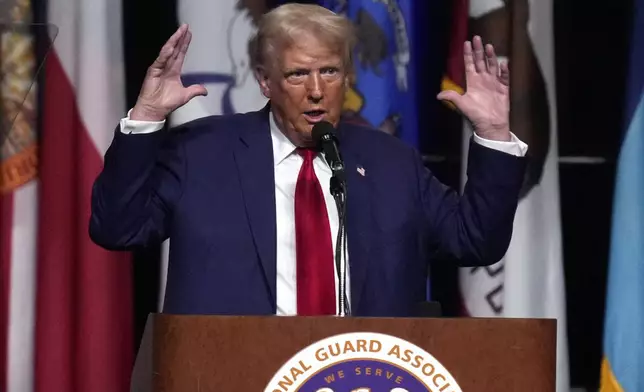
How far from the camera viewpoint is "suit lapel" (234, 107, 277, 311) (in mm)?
1910

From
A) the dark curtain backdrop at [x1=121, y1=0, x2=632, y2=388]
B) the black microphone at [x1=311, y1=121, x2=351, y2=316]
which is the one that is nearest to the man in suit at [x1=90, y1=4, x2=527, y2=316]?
the black microphone at [x1=311, y1=121, x2=351, y2=316]

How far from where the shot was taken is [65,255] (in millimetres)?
2447

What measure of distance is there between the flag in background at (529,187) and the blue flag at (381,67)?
129 millimetres

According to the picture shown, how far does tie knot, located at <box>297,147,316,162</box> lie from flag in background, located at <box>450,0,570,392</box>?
62 cm

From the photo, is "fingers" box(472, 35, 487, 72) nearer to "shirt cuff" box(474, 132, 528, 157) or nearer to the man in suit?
the man in suit

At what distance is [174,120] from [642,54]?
1.11m

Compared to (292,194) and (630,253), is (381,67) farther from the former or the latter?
(630,253)

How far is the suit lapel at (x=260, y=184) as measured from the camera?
191cm

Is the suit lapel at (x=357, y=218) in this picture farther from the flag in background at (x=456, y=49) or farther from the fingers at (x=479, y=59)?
the flag in background at (x=456, y=49)

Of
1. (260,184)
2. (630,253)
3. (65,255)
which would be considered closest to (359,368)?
(260,184)

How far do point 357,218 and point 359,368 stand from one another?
26.9 inches

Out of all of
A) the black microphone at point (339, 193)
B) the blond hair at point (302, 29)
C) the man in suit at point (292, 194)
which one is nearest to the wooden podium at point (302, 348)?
the black microphone at point (339, 193)

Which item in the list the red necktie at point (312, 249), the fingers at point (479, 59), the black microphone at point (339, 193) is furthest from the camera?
the fingers at point (479, 59)

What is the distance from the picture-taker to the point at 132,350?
251 centimetres
